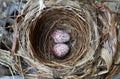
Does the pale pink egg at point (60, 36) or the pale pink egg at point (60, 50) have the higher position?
the pale pink egg at point (60, 36)

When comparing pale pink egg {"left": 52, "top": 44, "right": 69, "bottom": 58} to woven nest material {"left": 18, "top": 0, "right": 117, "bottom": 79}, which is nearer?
woven nest material {"left": 18, "top": 0, "right": 117, "bottom": 79}

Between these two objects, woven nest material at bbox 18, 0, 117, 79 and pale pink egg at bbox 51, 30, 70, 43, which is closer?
woven nest material at bbox 18, 0, 117, 79

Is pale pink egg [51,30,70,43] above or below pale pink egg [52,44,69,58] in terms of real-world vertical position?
above

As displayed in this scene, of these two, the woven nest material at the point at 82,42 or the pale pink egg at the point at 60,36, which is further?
the pale pink egg at the point at 60,36
